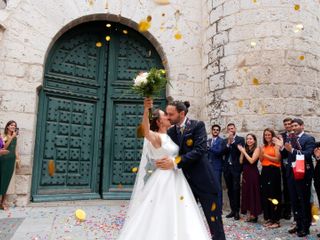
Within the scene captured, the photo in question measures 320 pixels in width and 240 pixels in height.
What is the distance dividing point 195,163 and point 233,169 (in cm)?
266

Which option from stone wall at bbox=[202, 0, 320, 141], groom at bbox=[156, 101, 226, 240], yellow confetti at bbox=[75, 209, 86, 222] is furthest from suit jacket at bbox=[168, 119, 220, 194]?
stone wall at bbox=[202, 0, 320, 141]

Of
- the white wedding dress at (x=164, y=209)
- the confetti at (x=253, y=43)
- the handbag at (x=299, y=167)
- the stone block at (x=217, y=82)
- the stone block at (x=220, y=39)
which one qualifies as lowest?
the white wedding dress at (x=164, y=209)

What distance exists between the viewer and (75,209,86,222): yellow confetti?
5368mm

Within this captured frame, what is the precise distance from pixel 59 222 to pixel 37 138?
253 cm

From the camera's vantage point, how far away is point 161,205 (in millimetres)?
3287

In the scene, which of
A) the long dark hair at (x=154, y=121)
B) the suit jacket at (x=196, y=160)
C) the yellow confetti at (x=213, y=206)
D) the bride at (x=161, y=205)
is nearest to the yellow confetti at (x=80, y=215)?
the bride at (x=161, y=205)

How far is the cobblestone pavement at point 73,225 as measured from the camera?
4.35m

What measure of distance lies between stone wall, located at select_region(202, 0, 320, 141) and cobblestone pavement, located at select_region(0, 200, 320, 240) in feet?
6.93

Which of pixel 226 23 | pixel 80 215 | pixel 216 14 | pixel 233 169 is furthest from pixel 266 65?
pixel 80 215

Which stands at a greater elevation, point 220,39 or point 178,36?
Result: point 178,36

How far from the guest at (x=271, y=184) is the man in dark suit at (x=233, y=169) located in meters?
0.51

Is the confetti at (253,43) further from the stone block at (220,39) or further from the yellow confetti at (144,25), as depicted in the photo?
the yellow confetti at (144,25)

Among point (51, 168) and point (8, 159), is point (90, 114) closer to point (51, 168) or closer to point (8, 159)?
point (51, 168)

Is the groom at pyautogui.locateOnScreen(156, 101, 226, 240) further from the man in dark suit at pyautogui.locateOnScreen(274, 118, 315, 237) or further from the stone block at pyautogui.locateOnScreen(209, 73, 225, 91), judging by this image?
the stone block at pyautogui.locateOnScreen(209, 73, 225, 91)
